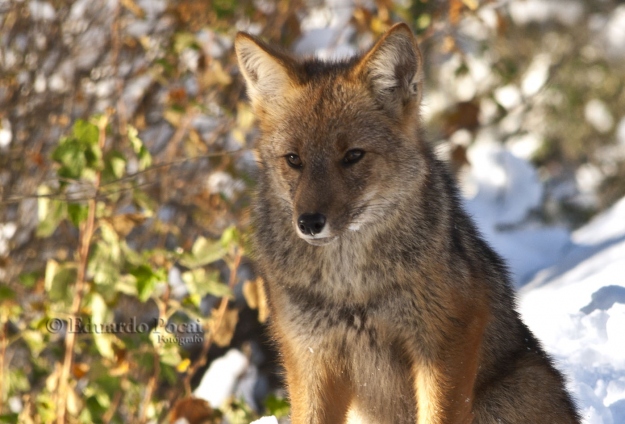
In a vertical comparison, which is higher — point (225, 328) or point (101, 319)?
point (225, 328)

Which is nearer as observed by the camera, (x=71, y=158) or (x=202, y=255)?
(x=71, y=158)

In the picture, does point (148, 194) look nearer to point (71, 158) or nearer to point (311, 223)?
point (71, 158)

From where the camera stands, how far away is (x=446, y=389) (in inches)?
129

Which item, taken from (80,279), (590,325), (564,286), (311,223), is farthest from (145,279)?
(564,286)

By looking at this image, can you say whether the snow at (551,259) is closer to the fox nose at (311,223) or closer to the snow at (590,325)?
the snow at (590,325)

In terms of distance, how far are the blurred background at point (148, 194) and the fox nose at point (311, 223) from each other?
3.53 ft

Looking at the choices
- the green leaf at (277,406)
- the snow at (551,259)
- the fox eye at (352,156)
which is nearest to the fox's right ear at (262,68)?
the fox eye at (352,156)

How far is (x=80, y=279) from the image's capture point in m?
4.35

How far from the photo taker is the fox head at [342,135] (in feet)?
11.0

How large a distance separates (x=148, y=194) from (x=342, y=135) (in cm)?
349

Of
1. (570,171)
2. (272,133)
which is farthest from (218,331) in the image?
(570,171)

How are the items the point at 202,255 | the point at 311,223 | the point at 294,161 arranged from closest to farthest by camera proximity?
the point at 311,223
the point at 294,161
the point at 202,255

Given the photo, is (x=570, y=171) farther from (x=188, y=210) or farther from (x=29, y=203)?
(x=29, y=203)

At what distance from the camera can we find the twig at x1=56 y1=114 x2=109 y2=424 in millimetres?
4152
